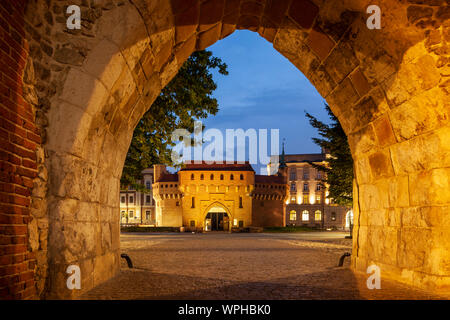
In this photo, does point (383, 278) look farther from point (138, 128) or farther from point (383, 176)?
point (138, 128)

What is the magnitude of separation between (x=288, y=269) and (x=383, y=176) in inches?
110

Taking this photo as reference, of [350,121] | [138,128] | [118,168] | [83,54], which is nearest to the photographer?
[83,54]

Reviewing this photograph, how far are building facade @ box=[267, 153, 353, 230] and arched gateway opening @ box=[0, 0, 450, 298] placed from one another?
68.3 m

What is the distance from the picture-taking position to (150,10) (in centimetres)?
474

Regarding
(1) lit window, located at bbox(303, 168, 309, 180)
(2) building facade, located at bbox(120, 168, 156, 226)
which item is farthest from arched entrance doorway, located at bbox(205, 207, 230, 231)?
(1) lit window, located at bbox(303, 168, 309, 180)

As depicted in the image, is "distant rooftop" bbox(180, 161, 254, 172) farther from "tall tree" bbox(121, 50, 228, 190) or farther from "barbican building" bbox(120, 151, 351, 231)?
"tall tree" bbox(121, 50, 228, 190)

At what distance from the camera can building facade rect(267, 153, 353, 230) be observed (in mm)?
73812

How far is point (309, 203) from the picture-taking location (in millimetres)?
76875

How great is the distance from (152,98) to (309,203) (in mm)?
73686

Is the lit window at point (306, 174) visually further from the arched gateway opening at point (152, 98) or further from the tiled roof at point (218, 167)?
the arched gateway opening at point (152, 98)

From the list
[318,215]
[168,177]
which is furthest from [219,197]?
[318,215]

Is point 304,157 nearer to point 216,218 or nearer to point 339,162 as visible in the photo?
point 216,218

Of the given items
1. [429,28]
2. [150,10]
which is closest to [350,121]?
[429,28]
